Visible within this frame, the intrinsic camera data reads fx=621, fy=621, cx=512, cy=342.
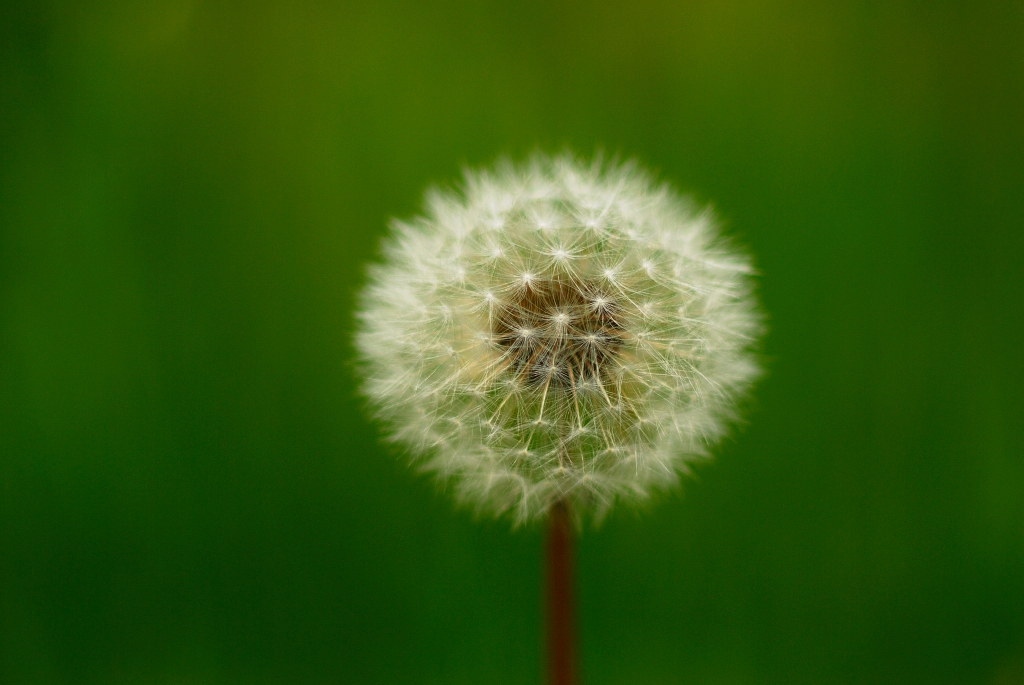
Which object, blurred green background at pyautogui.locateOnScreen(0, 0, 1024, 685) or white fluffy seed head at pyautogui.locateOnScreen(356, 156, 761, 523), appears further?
blurred green background at pyautogui.locateOnScreen(0, 0, 1024, 685)

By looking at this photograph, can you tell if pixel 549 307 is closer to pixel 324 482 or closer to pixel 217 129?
pixel 324 482

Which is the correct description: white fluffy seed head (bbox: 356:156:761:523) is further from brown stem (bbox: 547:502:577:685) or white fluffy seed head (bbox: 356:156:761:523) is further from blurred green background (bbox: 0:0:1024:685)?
blurred green background (bbox: 0:0:1024:685)

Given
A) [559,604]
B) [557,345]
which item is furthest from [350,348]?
[559,604]

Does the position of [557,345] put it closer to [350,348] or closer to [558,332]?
[558,332]

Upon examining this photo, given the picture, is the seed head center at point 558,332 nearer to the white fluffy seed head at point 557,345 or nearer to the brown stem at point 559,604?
the white fluffy seed head at point 557,345

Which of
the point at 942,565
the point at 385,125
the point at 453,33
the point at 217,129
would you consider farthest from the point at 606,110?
the point at 942,565

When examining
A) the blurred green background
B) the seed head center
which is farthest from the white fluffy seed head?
the blurred green background

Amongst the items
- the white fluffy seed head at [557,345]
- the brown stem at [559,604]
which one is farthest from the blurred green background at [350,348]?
the brown stem at [559,604]
